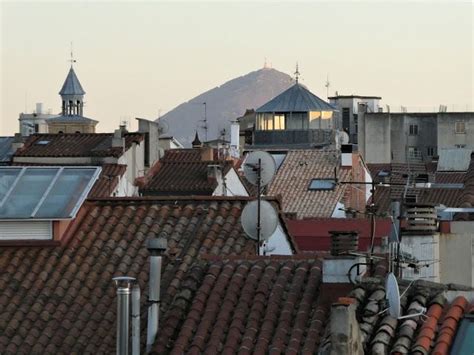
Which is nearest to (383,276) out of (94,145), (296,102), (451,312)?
(451,312)

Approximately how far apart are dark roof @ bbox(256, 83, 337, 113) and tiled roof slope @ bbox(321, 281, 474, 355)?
87900mm

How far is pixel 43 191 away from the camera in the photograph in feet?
80.1

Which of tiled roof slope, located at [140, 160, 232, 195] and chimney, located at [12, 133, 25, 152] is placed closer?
tiled roof slope, located at [140, 160, 232, 195]

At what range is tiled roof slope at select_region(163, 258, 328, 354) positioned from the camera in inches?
745

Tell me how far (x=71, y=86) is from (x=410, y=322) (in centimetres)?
10118

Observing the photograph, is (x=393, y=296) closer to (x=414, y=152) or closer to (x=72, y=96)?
(x=414, y=152)

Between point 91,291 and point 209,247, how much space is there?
1879 millimetres

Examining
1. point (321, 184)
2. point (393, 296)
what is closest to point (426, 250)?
point (393, 296)

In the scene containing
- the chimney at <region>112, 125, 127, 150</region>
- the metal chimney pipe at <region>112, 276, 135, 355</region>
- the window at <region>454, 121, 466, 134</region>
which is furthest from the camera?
the window at <region>454, 121, 466, 134</region>

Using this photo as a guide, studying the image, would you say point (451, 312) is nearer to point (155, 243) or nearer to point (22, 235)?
point (155, 243)

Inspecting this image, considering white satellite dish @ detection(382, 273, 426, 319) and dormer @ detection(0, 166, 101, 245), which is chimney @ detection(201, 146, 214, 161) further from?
white satellite dish @ detection(382, 273, 426, 319)

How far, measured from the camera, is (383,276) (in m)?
19.6

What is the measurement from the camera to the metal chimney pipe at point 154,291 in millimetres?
19547

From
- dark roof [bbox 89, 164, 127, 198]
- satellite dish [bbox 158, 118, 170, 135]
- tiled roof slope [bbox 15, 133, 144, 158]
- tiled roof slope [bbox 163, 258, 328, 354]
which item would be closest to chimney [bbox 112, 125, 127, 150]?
tiled roof slope [bbox 15, 133, 144, 158]
